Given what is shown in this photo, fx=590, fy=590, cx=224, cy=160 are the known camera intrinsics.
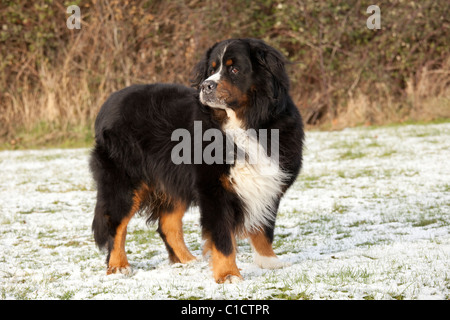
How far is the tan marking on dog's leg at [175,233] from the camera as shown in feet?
14.7

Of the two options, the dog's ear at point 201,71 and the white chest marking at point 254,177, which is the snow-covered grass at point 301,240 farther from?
the dog's ear at point 201,71

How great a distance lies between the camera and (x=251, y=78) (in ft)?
12.9

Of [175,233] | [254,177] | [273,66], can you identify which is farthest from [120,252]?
[273,66]

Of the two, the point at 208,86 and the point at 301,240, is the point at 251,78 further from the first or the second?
the point at 301,240

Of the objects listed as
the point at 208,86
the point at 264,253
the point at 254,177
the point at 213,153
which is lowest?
the point at 264,253

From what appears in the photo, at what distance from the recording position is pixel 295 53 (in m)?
13.9

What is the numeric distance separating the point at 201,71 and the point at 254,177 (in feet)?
2.97

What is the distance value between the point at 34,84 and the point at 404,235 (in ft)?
34.1

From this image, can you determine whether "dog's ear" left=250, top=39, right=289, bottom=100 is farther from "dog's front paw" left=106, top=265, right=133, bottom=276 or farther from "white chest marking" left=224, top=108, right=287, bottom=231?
"dog's front paw" left=106, top=265, right=133, bottom=276

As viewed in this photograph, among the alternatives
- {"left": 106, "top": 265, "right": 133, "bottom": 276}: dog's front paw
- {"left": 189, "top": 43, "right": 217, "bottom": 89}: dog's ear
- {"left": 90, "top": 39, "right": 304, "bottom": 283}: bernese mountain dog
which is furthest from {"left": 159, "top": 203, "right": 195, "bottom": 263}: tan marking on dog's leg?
{"left": 189, "top": 43, "right": 217, "bottom": 89}: dog's ear

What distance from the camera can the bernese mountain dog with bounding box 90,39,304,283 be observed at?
149 inches

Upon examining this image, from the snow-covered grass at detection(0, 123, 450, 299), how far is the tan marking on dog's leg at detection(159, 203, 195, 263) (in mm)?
149
